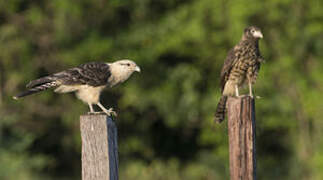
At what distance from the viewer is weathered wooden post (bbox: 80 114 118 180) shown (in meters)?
3.66

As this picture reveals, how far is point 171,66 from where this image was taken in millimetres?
15562

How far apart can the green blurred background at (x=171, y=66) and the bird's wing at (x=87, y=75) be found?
8159 millimetres

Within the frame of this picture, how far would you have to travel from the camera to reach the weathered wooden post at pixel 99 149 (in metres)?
3.66

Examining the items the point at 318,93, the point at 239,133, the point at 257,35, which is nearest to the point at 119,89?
the point at 318,93

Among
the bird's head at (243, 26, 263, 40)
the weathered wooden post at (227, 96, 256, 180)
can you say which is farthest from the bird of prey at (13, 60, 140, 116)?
the weathered wooden post at (227, 96, 256, 180)

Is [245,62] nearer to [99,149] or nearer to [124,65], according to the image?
[124,65]

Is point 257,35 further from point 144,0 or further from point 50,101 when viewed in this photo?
point 50,101

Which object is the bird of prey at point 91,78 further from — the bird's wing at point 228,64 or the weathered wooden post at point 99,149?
the weathered wooden post at point 99,149

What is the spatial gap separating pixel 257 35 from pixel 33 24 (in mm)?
9622

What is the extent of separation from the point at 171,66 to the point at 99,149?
11920mm

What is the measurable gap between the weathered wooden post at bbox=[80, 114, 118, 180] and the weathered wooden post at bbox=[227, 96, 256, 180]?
703 mm

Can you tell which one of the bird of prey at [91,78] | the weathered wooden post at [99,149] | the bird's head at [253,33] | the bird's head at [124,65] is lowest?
the weathered wooden post at [99,149]

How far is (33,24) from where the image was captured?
15.5 meters

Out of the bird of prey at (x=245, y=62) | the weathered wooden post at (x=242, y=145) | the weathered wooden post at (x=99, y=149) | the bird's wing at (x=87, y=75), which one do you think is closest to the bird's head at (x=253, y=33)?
the bird of prey at (x=245, y=62)
